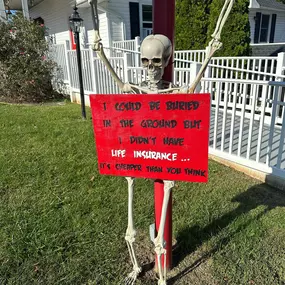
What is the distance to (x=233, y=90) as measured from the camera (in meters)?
6.14

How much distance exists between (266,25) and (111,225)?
14975 mm

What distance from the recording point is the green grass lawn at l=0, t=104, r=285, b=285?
2.21 metres

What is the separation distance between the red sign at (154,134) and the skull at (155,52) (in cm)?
19

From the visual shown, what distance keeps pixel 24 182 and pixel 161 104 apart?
2507 mm

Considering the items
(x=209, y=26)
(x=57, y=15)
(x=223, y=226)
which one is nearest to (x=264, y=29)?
(x=209, y=26)

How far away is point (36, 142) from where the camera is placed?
4.61 metres

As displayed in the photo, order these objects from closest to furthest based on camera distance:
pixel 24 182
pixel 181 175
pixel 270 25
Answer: pixel 181 175
pixel 24 182
pixel 270 25

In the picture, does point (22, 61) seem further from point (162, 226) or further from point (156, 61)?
point (162, 226)

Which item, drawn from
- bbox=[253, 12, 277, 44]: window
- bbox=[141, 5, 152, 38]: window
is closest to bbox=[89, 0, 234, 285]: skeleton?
bbox=[141, 5, 152, 38]: window

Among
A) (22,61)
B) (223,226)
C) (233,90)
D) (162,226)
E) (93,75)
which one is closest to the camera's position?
(162,226)

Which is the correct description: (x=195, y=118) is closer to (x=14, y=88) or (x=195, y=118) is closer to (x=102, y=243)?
(x=102, y=243)

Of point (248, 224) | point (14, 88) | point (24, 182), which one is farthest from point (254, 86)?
point (14, 88)

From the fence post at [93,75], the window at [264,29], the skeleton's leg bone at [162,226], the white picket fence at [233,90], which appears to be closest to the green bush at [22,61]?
the white picket fence at [233,90]

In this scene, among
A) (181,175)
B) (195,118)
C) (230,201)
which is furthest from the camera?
(230,201)
